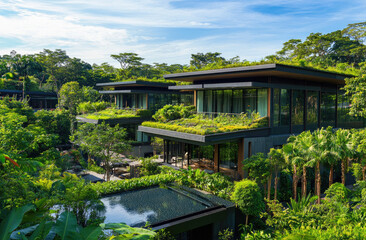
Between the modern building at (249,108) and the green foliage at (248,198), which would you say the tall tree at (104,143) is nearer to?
the modern building at (249,108)

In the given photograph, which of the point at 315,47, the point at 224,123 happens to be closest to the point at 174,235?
the point at 224,123

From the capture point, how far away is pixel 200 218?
12.5 meters

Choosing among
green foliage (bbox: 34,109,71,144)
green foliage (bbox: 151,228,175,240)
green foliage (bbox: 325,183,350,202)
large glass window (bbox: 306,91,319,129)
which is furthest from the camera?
green foliage (bbox: 34,109,71,144)

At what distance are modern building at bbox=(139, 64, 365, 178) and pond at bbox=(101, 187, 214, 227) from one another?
394cm

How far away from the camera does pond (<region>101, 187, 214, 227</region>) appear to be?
1214 centimetres

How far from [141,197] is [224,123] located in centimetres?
849

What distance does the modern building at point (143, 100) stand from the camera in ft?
106

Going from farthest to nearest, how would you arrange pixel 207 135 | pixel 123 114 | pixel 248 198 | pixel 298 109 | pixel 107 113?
pixel 107 113, pixel 123 114, pixel 298 109, pixel 207 135, pixel 248 198

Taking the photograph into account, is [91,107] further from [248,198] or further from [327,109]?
[248,198]

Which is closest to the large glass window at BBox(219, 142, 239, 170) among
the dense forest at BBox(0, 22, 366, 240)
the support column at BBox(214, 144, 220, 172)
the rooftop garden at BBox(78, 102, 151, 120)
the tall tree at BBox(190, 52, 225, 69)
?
the support column at BBox(214, 144, 220, 172)

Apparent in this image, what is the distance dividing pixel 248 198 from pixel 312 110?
1448cm

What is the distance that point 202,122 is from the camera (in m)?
20.8

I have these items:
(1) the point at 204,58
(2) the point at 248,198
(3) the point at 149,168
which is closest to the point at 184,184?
(3) the point at 149,168

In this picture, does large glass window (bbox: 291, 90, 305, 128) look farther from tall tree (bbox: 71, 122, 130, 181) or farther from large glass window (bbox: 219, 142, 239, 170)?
tall tree (bbox: 71, 122, 130, 181)
